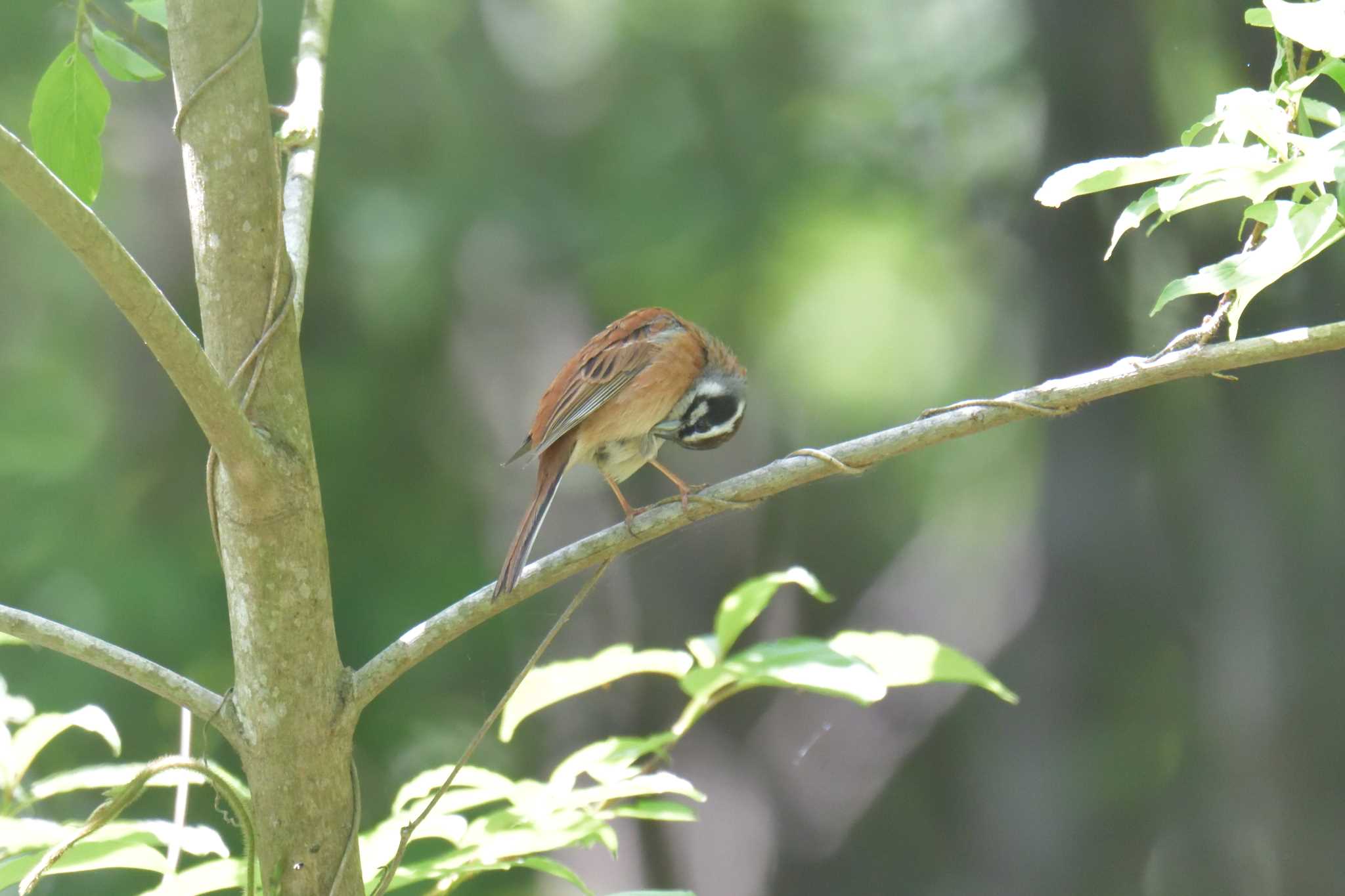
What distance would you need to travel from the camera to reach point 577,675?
207 centimetres

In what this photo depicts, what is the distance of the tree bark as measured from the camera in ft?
5.83

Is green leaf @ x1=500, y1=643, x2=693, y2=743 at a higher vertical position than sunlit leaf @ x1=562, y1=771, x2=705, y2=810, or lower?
higher

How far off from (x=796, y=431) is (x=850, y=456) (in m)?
4.12

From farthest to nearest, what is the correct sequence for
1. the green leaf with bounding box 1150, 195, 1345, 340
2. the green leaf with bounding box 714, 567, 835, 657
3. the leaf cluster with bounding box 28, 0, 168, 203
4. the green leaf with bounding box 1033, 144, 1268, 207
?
the green leaf with bounding box 714, 567, 835, 657 → the leaf cluster with bounding box 28, 0, 168, 203 → the green leaf with bounding box 1033, 144, 1268, 207 → the green leaf with bounding box 1150, 195, 1345, 340

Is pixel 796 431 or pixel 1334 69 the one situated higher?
pixel 1334 69

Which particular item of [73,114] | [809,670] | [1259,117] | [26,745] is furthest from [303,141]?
[1259,117]

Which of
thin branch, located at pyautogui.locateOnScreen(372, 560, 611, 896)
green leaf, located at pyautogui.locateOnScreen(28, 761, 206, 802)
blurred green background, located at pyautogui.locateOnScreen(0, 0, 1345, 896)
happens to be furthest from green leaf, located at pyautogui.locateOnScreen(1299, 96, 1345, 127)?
blurred green background, located at pyautogui.locateOnScreen(0, 0, 1345, 896)

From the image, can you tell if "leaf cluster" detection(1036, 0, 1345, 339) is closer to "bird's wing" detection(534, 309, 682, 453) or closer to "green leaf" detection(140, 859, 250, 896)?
"green leaf" detection(140, 859, 250, 896)

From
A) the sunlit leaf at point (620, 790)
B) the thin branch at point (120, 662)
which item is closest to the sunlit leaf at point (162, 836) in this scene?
the thin branch at point (120, 662)

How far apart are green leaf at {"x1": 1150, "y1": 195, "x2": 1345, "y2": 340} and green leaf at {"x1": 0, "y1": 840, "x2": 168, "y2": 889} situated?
58.7 inches

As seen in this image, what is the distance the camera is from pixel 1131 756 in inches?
214

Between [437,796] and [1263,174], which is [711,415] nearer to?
[437,796]

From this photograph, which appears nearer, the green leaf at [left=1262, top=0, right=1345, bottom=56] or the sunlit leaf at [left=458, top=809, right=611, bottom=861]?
the green leaf at [left=1262, top=0, right=1345, bottom=56]

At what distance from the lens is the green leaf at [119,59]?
1.79 meters
